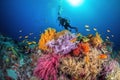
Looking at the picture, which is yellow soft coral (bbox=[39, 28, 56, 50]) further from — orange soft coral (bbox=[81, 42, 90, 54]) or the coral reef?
orange soft coral (bbox=[81, 42, 90, 54])

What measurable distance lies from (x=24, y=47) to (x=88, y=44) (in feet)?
10.8

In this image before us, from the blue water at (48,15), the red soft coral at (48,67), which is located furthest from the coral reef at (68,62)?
the blue water at (48,15)

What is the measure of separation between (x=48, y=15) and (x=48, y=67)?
7601mm

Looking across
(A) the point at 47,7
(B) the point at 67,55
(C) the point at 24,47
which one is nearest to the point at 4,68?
(C) the point at 24,47

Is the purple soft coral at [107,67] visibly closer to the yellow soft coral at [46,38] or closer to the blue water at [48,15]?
the yellow soft coral at [46,38]

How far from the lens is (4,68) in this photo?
6645mm

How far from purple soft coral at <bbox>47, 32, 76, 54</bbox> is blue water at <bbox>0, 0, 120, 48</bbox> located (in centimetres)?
648

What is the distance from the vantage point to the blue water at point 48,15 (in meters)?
12.2

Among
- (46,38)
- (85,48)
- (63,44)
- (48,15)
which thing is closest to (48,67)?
(63,44)

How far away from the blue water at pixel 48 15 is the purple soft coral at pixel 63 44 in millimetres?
6483

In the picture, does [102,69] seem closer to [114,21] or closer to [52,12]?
[52,12]

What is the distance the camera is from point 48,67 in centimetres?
541

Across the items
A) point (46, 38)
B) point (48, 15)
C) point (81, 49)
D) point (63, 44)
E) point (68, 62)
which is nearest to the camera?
point (68, 62)

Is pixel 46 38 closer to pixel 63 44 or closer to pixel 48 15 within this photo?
pixel 63 44
